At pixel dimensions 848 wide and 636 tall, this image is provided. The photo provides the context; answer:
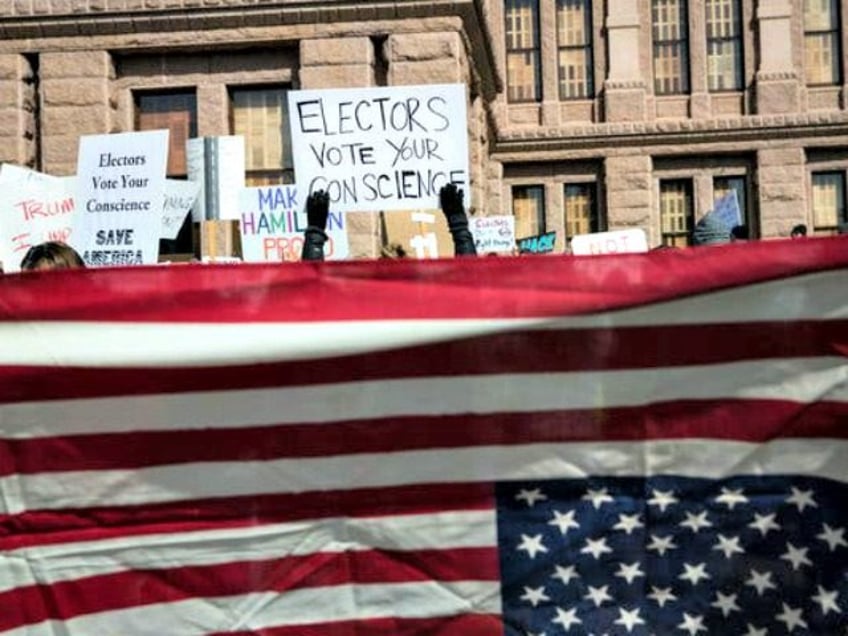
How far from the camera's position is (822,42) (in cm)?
2966

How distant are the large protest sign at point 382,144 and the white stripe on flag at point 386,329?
426 centimetres

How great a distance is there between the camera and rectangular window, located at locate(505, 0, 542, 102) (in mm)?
29875

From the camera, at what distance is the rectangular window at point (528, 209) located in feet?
97.2

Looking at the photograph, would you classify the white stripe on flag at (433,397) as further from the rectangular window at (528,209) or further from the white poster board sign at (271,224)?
the rectangular window at (528,209)

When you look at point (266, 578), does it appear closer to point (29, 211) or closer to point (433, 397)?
point (433, 397)

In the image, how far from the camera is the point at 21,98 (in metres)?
13.4

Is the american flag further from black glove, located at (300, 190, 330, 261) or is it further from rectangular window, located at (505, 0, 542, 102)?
rectangular window, located at (505, 0, 542, 102)

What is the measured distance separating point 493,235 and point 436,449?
554 inches

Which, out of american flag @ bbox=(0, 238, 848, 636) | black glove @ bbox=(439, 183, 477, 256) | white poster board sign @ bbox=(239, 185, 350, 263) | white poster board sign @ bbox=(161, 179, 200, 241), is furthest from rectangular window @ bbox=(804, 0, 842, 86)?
american flag @ bbox=(0, 238, 848, 636)

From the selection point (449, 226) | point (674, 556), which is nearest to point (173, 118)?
point (449, 226)

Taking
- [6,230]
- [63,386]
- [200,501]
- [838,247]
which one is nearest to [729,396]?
[838,247]

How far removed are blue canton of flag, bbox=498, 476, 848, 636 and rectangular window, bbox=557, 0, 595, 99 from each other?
27.8 metres

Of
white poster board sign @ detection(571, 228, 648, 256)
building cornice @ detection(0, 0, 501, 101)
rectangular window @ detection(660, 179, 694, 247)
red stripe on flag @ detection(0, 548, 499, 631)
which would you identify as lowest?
red stripe on flag @ detection(0, 548, 499, 631)

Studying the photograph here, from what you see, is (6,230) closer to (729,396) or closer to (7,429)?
(7,429)
